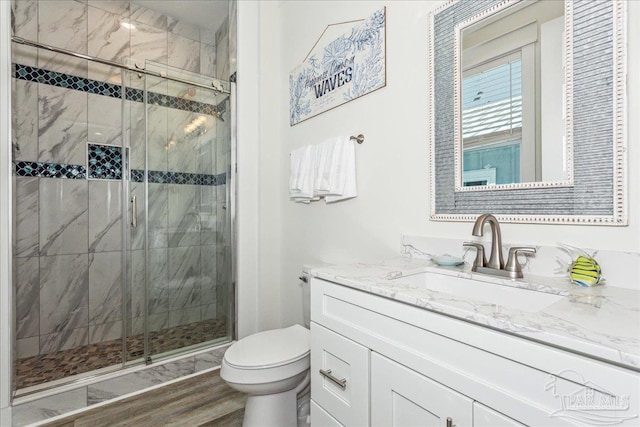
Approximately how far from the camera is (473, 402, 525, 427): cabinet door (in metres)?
0.62

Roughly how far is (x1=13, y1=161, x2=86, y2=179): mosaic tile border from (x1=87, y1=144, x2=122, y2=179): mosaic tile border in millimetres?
72

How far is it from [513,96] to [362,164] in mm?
740

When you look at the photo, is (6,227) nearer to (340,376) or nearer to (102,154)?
(102,154)

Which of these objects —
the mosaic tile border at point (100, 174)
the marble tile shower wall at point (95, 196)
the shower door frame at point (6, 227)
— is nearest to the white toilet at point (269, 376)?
the marble tile shower wall at point (95, 196)

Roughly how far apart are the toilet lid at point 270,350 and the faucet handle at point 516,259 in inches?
37.5

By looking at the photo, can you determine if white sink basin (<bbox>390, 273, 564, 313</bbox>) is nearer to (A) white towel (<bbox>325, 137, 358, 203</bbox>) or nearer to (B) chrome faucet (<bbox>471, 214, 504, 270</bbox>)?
(B) chrome faucet (<bbox>471, 214, 504, 270</bbox>)

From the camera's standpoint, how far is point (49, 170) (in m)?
2.39

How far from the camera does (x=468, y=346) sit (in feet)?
2.26

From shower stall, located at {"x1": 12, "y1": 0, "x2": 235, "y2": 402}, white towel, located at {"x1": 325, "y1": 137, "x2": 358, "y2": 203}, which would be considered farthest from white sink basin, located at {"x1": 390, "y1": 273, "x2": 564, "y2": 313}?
shower stall, located at {"x1": 12, "y1": 0, "x2": 235, "y2": 402}

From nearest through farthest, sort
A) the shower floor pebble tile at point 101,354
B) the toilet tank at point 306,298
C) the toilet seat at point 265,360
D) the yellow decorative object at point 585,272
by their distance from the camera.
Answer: the yellow decorative object at point 585,272, the toilet seat at point 265,360, the toilet tank at point 306,298, the shower floor pebble tile at point 101,354

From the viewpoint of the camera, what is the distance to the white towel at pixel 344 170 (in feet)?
5.57

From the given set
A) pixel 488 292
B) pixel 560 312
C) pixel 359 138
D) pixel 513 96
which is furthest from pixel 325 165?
pixel 560 312

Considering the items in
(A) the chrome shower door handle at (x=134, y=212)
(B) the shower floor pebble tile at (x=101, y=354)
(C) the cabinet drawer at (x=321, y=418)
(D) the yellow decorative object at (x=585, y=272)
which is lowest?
(B) the shower floor pebble tile at (x=101, y=354)

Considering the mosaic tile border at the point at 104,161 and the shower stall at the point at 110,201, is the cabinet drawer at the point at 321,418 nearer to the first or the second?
the shower stall at the point at 110,201
